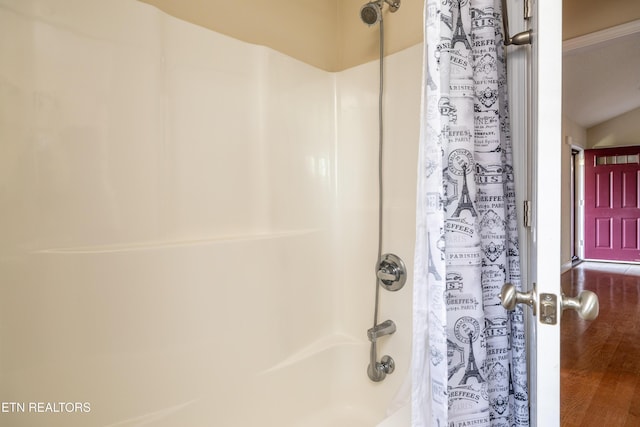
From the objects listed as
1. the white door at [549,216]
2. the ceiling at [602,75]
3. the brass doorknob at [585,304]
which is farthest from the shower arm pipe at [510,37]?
the brass doorknob at [585,304]

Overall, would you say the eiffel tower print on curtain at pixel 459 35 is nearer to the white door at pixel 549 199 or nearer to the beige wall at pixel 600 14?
the white door at pixel 549 199

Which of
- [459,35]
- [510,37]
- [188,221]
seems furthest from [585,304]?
[188,221]

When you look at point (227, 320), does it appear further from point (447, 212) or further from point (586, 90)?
point (586, 90)

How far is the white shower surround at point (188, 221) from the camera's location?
907 mm

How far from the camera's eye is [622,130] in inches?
83.5

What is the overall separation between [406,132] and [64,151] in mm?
1319

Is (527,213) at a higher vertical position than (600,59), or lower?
lower

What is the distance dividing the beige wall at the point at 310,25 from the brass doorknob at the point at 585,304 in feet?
4.10

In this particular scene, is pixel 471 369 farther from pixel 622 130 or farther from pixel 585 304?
pixel 622 130

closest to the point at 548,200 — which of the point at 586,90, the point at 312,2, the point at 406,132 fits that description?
the point at 406,132

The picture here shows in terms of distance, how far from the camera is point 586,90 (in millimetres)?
1793

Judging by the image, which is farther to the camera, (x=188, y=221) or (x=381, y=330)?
(x=381, y=330)

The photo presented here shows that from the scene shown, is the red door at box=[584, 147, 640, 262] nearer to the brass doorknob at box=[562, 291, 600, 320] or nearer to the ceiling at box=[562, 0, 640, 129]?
the ceiling at box=[562, 0, 640, 129]

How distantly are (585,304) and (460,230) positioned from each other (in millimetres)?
291
